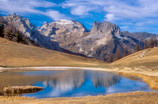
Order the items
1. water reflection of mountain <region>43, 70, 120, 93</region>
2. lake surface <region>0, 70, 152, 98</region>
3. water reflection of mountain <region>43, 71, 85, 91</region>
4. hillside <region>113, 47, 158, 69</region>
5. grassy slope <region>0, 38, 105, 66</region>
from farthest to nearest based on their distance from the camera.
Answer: grassy slope <region>0, 38, 105, 66</region>, hillside <region>113, 47, 158, 69</region>, water reflection of mountain <region>43, 70, 120, 93</region>, water reflection of mountain <region>43, 71, 85, 91</region>, lake surface <region>0, 70, 152, 98</region>

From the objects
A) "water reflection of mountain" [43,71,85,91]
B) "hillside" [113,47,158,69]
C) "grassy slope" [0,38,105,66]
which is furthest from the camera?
"grassy slope" [0,38,105,66]

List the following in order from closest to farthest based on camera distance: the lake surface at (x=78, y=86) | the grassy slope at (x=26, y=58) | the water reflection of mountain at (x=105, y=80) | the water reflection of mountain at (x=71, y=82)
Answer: the lake surface at (x=78, y=86) < the water reflection of mountain at (x=71, y=82) < the water reflection of mountain at (x=105, y=80) < the grassy slope at (x=26, y=58)

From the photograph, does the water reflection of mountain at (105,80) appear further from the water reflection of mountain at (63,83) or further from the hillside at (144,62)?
the hillside at (144,62)

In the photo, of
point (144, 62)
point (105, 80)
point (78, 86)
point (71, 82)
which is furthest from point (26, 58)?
point (78, 86)

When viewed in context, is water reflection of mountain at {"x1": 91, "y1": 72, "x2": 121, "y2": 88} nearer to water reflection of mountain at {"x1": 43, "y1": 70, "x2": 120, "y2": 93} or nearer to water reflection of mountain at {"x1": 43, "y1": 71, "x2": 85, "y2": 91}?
water reflection of mountain at {"x1": 43, "y1": 70, "x2": 120, "y2": 93}

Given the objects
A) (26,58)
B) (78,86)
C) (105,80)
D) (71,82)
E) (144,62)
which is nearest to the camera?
(78,86)

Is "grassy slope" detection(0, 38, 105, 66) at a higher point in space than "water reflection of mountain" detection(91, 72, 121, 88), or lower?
higher

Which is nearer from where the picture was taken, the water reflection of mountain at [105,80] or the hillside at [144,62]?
the water reflection of mountain at [105,80]

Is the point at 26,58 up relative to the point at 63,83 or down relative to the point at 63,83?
up

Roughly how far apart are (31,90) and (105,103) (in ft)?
67.2

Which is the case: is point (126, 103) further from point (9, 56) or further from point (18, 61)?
point (9, 56)

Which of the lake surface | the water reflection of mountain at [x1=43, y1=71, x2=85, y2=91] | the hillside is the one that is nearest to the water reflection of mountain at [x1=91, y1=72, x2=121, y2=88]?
the lake surface

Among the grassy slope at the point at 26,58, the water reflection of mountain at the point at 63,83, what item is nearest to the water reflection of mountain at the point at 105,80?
the water reflection of mountain at the point at 63,83

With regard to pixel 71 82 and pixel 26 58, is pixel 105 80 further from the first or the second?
pixel 26 58
